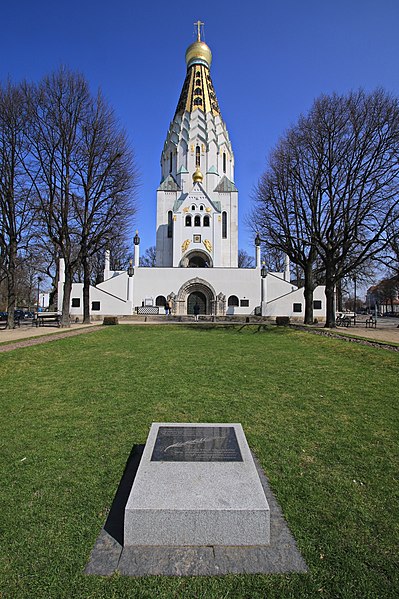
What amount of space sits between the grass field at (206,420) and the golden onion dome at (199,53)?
2466 inches

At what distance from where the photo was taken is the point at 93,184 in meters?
24.2

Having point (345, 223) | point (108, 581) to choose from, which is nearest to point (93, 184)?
point (345, 223)

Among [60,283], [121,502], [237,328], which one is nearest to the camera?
[121,502]

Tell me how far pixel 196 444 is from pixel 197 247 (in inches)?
1703

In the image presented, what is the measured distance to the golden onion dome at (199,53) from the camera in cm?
5678

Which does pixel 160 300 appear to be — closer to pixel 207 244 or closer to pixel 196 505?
pixel 207 244

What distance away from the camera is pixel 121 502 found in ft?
10.4

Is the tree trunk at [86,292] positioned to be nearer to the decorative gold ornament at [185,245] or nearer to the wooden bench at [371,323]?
the decorative gold ornament at [185,245]

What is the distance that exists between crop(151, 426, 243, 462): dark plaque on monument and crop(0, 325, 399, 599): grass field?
58 cm

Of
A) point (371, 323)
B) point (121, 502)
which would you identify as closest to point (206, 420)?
point (121, 502)

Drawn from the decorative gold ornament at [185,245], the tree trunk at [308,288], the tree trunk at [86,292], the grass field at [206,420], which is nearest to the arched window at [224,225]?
the decorative gold ornament at [185,245]

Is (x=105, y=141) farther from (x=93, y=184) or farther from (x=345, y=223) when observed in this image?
(x=345, y=223)

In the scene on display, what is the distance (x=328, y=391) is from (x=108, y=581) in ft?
19.8

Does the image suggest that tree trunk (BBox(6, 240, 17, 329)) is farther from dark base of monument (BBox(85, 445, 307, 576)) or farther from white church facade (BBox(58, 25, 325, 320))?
dark base of monument (BBox(85, 445, 307, 576))
